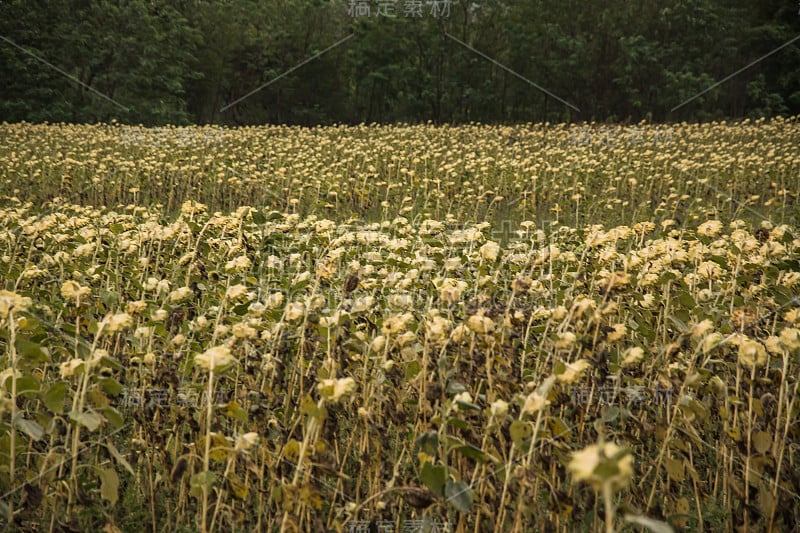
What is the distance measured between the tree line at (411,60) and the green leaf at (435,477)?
74.8 ft

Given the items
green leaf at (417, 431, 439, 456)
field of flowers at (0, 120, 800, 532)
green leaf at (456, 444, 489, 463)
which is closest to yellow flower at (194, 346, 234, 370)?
field of flowers at (0, 120, 800, 532)

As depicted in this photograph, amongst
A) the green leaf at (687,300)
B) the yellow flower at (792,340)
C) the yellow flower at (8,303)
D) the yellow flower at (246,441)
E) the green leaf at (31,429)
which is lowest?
the yellow flower at (246,441)

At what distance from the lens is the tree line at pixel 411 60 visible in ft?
80.2

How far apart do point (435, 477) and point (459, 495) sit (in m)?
0.08

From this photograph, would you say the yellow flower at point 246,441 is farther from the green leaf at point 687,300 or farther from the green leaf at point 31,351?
the green leaf at point 687,300

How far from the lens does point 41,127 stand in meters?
17.1

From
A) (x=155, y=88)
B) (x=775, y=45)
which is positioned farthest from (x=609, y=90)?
(x=155, y=88)

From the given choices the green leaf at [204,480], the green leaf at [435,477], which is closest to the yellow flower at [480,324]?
the green leaf at [435,477]

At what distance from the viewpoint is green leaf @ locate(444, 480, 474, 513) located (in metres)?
1.71

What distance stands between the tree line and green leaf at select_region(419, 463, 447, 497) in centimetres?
2281

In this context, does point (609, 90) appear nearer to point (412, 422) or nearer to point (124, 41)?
Result: point (124, 41)

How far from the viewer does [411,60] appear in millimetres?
27312

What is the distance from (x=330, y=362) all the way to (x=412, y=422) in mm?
659

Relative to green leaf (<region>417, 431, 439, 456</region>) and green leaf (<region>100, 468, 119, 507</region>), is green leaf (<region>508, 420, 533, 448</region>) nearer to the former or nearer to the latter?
green leaf (<region>417, 431, 439, 456</region>)
